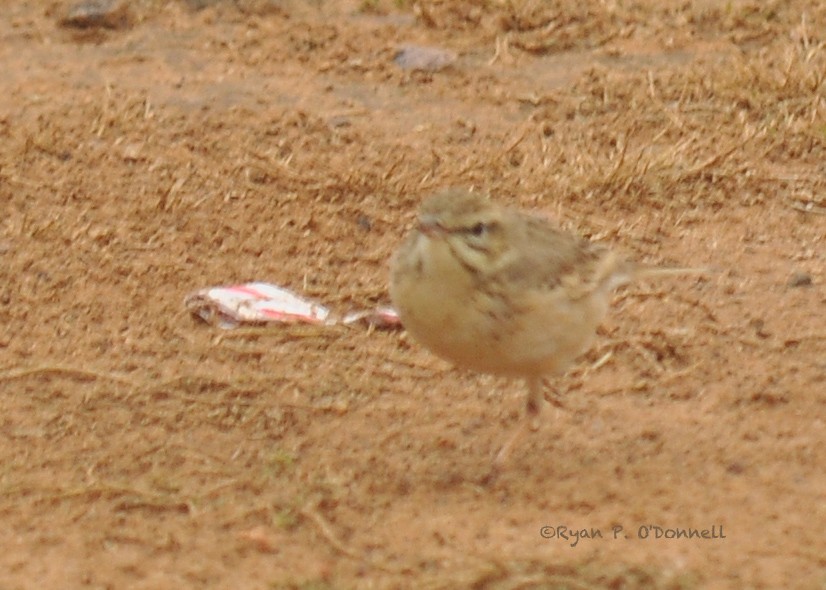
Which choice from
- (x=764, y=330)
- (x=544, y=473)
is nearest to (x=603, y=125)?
(x=764, y=330)

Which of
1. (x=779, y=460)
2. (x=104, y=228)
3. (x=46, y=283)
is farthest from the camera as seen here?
(x=104, y=228)

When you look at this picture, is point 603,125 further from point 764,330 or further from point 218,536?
point 218,536

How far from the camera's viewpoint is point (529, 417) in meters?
5.45

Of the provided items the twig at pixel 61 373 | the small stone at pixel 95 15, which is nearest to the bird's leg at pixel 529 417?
the twig at pixel 61 373

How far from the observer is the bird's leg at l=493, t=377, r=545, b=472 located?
17.3 feet

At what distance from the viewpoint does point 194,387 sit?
589cm

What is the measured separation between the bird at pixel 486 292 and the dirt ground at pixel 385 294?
1.66 ft

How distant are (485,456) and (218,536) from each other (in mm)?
1118

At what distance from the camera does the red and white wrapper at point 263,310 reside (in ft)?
21.0

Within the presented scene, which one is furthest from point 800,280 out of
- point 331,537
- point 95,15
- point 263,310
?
point 95,15

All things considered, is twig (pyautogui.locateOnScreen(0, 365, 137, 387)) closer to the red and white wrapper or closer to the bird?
the red and white wrapper

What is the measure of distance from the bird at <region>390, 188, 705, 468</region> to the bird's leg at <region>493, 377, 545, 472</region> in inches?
8.1

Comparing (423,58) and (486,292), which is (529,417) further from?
(423,58)

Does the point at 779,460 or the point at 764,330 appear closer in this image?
the point at 779,460
